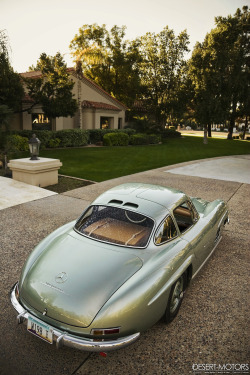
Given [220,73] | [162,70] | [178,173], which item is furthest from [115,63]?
[178,173]

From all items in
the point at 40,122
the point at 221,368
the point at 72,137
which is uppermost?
the point at 40,122

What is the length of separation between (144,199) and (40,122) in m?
22.5

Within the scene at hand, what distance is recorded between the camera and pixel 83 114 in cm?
2652

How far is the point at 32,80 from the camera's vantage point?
1891cm

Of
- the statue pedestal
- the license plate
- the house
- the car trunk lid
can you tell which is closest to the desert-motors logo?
the car trunk lid

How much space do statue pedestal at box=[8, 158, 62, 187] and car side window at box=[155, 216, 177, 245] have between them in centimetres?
693

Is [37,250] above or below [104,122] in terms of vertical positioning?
below

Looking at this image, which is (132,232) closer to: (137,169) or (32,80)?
(137,169)

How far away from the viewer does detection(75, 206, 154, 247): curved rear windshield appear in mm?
3533

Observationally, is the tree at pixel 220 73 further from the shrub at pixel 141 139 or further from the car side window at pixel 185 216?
the car side window at pixel 185 216

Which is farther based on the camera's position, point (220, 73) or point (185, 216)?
point (220, 73)

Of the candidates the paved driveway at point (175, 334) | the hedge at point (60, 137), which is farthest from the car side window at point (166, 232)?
the hedge at point (60, 137)

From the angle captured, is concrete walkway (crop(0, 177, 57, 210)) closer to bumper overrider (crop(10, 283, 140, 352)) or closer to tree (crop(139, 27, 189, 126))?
bumper overrider (crop(10, 283, 140, 352))

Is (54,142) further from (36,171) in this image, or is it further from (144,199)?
(144,199)
